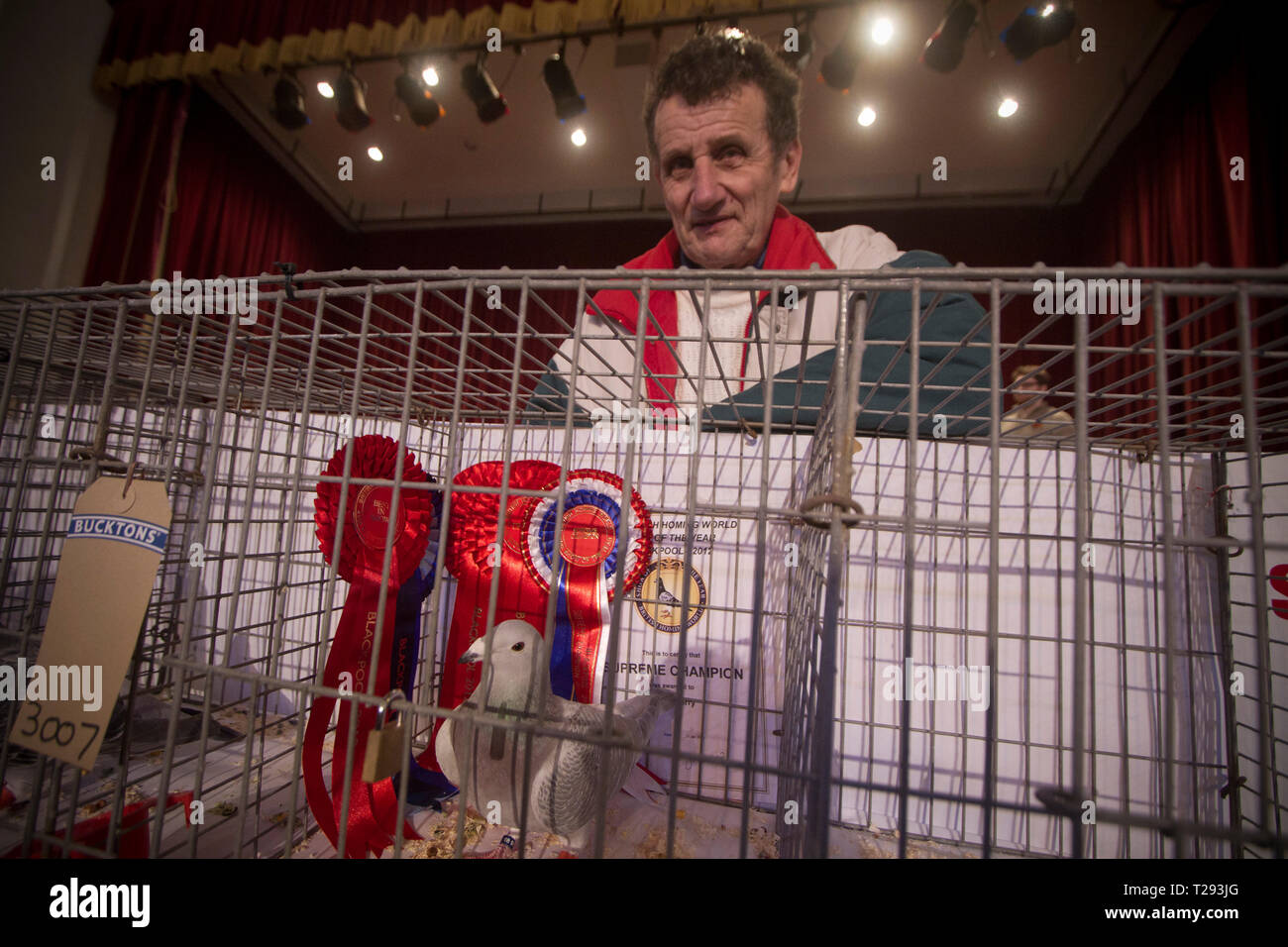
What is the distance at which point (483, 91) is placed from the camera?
2.44 metres

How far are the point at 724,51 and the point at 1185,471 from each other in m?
1.22

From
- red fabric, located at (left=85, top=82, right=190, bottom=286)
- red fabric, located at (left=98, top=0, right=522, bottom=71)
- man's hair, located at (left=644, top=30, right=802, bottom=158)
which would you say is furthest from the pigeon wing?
red fabric, located at (left=85, top=82, right=190, bottom=286)

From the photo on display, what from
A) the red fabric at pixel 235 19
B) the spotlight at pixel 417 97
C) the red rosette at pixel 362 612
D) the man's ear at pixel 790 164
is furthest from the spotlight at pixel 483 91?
the red rosette at pixel 362 612

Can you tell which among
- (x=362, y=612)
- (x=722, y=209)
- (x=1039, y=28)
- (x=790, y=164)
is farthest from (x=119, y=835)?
(x=1039, y=28)

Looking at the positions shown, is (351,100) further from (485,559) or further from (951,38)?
(485,559)

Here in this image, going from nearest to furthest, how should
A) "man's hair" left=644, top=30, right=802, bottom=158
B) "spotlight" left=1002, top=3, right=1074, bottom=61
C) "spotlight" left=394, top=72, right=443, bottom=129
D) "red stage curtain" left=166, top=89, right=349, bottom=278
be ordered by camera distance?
1. "man's hair" left=644, top=30, right=802, bottom=158
2. "spotlight" left=1002, top=3, right=1074, bottom=61
3. "spotlight" left=394, top=72, right=443, bottom=129
4. "red stage curtain" left=166, top=89, right=349, bottom=278

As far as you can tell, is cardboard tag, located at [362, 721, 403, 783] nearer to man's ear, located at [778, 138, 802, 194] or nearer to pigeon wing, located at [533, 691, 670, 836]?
pigeon wing, located at [533, 691, 670, 836]

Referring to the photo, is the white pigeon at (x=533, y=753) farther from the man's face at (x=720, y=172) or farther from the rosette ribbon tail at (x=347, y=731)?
the man's face at (x=720, y=172)

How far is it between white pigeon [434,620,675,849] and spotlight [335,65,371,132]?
306cm

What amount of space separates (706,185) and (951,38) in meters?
1.77

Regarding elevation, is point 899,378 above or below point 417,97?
below

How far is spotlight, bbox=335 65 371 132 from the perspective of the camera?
2469 millimetres
